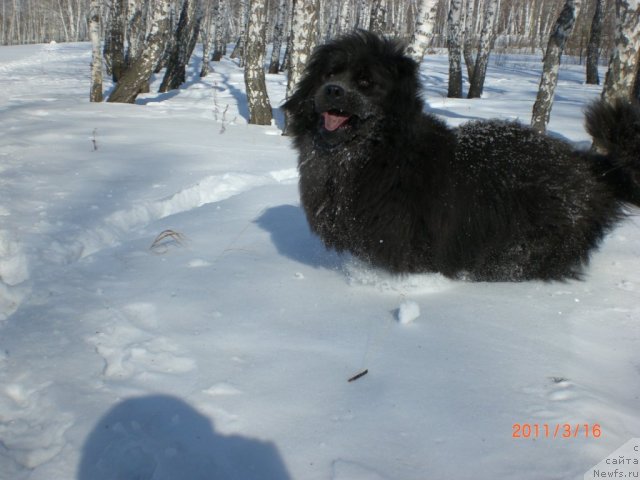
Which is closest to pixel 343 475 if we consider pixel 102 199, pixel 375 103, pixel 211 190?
pixel 375 103

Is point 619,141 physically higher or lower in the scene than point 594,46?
lower

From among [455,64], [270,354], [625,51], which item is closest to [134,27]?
[455,64]

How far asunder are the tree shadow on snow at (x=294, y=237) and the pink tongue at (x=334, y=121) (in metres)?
0.95

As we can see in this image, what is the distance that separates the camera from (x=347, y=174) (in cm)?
324

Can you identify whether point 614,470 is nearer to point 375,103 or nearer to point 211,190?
point 375,103

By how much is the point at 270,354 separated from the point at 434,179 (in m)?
1.56

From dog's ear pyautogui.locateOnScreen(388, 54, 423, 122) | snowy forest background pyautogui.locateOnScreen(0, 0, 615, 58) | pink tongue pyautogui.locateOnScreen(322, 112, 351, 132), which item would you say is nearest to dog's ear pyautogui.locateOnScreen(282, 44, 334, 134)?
pink tongue pyautogui.locateOnScreen(322, 112, 351, 132)

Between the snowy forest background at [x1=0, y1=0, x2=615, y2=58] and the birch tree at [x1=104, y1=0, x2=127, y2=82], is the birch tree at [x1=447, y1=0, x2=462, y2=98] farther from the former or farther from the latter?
the birch tree at [x1=104, y1=0, x2=127, y2=82]

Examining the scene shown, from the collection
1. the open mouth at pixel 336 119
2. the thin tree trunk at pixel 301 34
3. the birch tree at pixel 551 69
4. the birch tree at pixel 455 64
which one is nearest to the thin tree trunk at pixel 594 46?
the birch tree at pixel 455 64

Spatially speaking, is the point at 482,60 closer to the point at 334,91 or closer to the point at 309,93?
the point at 309,93

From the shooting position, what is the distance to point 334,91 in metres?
3.08

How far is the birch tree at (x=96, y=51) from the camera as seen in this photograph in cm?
1036

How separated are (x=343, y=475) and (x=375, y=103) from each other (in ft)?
7.39

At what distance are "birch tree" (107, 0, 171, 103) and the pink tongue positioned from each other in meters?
8.80
